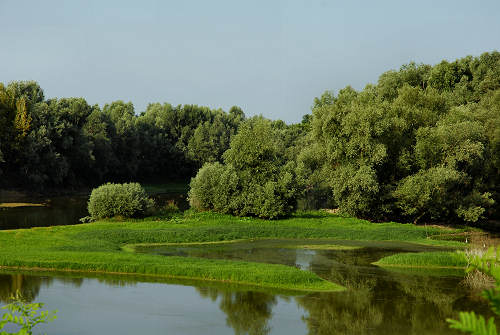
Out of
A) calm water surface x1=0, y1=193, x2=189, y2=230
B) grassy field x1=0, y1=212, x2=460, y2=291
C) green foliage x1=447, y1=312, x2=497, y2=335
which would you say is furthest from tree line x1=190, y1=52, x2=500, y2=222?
green foliage x1=447, y1=312, x2=497, y2=335

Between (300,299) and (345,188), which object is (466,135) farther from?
(300,299)

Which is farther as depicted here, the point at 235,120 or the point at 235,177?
the point at 235,120

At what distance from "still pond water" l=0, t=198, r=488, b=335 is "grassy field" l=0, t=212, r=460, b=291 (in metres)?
1.30

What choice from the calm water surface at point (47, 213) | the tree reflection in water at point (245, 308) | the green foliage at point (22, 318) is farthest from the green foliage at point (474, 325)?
the calm water surface at point (47, 213)

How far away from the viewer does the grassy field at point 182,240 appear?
29.0 meters

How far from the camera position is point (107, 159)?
93.5 m

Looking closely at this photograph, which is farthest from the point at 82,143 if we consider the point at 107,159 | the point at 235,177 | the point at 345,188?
the point at 345,188

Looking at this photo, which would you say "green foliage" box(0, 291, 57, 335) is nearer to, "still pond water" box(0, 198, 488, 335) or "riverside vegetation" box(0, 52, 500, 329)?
"still pond water" box(0, 198, 488, 335)

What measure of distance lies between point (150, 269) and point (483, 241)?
1182 inches

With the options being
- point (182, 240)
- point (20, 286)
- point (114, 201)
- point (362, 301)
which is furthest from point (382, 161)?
point (20, 286)

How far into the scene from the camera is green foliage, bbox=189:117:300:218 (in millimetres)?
49844

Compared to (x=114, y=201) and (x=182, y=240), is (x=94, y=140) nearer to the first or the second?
(x=114, y=201)

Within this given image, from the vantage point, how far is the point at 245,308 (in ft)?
79.2

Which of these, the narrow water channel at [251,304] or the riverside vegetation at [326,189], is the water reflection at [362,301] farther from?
the riverside vegetation at [326,189]
